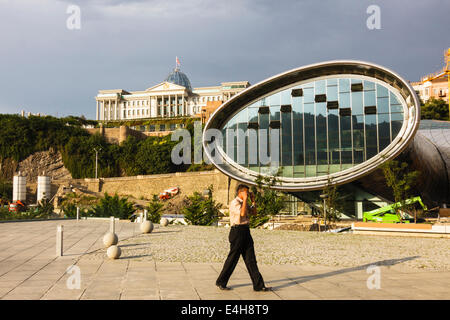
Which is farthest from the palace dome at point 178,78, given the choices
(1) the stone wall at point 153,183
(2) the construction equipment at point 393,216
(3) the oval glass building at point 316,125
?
(2) the construction equipment at point 393,216

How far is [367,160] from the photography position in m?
36.1

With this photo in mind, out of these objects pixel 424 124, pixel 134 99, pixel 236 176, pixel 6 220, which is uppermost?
pixel 134 99

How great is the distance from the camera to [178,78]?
13712 centimetres

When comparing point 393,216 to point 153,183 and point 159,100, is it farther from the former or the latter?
point 159,100

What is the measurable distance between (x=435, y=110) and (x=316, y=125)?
45168 mm

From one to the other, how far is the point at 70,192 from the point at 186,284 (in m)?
58.4

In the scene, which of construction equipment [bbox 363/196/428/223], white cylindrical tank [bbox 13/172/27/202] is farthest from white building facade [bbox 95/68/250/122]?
construction equipment [bbox 363/196/428/223]

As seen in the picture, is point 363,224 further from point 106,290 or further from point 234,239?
point 106,290

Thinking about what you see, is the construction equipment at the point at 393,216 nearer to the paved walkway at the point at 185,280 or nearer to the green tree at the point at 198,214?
the green tree at the point at 198,214

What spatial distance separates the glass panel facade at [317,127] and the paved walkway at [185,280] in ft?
92.0

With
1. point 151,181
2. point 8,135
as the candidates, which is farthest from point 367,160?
point 8,135

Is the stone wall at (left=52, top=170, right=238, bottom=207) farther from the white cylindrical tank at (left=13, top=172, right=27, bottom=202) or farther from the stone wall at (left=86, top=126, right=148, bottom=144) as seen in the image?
the stone wall at (left=86, top=126, right=148, bottom=144)

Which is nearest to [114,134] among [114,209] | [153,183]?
[153,183]

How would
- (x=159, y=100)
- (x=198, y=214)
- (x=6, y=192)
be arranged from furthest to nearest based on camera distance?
1. (x=159, y=100)
2. (x=6, y=192)
3. (x=198, y=214)
